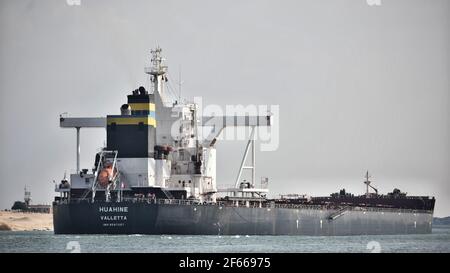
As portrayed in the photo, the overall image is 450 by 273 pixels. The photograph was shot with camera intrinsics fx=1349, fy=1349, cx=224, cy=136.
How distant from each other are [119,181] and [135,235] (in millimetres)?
4325

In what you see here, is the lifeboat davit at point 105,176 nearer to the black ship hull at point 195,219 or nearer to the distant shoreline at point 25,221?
the black ship hull at point 195,219

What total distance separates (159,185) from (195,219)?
341 centimetres

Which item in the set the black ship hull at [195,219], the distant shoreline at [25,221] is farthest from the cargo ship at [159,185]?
the distant shoreline at [25,221]

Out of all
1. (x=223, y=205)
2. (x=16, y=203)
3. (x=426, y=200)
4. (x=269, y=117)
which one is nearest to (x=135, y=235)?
(x=223, y=205)

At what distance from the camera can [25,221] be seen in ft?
390

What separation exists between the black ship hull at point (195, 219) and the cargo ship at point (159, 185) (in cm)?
5

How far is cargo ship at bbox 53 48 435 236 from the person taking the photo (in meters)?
73.8

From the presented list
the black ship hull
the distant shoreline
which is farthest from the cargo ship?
the distant shoreline

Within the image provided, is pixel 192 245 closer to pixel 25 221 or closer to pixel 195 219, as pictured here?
pixel 195 219

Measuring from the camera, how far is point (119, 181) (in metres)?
76.7

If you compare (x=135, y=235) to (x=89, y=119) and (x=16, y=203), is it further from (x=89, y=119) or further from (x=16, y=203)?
(x=16, y=203)

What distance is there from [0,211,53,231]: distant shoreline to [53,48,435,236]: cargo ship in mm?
31650

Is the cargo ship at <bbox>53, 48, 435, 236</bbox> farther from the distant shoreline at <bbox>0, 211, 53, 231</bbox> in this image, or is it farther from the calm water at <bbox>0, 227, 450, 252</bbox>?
the distant shoreline at <bbox>0, 211, 53, 231</bbox>

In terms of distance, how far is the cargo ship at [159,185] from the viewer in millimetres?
73812
